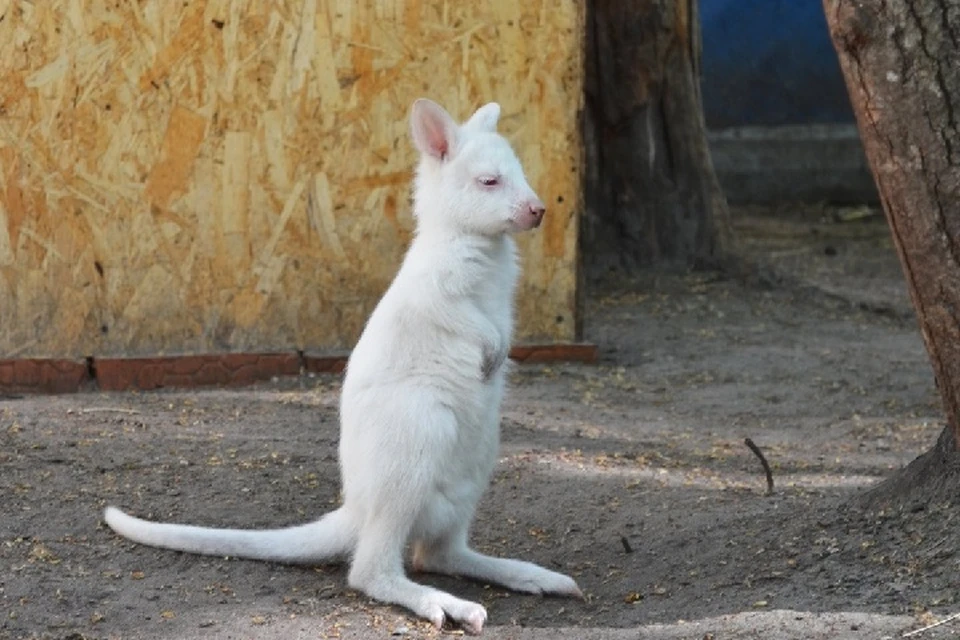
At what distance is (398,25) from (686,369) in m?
2.15

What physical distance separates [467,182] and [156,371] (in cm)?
302

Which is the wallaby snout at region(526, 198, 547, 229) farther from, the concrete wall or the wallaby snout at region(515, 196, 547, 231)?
the concrete wall

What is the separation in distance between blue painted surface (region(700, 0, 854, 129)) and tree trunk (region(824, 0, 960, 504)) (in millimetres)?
10053

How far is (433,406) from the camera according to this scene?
3.95m

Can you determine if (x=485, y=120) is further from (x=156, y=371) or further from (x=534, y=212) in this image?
(x=156, y=371)

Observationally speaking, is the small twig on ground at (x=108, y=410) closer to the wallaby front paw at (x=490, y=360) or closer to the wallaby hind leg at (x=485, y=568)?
the wallaby hind leg at (x=485, y=568)

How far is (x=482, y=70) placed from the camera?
696 centimetres

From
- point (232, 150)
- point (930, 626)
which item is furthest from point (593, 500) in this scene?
point (232, 150)

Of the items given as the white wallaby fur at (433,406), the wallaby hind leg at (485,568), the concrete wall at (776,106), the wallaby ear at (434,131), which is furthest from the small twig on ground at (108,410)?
the concrete wall at (776,106)

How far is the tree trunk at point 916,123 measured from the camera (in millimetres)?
3527

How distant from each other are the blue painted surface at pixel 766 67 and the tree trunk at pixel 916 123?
1005cm

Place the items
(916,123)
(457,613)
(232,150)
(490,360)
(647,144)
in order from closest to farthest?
1. (916,123)
2. (457,613)
3. (490,360)
4. (232,150)
5. (647,144)

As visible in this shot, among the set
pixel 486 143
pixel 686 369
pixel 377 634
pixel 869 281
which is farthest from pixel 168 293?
pixel 869 281

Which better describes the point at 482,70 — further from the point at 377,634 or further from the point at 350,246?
the point at 377,634
